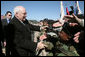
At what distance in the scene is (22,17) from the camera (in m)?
3.31

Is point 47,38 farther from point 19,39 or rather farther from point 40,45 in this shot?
point 19,39

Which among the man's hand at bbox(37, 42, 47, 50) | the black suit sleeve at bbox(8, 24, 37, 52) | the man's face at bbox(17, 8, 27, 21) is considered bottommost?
the man's hand at bbox(37, 42, 47, 50)

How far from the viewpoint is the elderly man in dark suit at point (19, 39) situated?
305cm

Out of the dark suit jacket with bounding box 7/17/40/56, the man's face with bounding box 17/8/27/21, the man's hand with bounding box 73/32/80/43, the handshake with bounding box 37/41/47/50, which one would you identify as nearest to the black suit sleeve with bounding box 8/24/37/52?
the dark suit jacket with bounding box 7/17/40/56

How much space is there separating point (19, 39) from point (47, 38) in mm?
746

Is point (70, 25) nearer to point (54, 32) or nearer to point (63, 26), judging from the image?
point (63, 26)

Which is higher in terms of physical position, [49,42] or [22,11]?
[22,11]

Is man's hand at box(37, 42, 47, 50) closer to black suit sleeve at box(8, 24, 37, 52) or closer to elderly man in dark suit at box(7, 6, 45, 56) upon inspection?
elderly man in dark suit at box(7, 6, 45, 56)

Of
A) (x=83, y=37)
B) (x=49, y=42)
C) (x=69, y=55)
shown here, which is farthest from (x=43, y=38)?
(x=83, y=37)

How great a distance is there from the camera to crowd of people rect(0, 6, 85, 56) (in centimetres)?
307

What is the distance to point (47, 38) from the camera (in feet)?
11.3

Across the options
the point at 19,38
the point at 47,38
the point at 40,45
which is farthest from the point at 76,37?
the point at 19,38

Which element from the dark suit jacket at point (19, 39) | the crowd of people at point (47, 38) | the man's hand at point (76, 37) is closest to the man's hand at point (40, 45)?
the crowd of people at point (47, 38)

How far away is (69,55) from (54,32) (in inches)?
25.7
